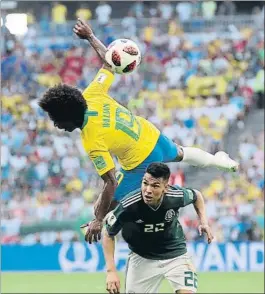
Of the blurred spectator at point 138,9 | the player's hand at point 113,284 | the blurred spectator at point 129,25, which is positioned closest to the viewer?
the player's hand at point 113,284

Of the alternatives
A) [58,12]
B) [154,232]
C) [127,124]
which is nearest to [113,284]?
[154,232]

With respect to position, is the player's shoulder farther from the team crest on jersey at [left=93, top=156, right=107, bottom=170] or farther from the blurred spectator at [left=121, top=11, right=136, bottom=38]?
the blurred spectator at [left=121, top=11, right=136, bottom=38]

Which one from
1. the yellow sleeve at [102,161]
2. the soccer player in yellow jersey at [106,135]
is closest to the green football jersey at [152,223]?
the soccer player in yellow jersey at [106,135]

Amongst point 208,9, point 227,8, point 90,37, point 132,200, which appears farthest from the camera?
point 227,8

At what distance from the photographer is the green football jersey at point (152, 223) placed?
734cm

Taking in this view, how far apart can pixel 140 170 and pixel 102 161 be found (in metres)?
0.50

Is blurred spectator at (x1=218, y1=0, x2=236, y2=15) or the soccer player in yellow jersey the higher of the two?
blurred spectator at (x1=218, y1=0, x2=236, y2=15)

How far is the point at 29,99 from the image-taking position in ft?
64.4

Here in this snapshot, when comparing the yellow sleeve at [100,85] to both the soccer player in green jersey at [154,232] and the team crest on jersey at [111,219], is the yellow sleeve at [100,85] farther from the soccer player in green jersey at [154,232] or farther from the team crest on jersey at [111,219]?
the team crest on jersey at [111,219]

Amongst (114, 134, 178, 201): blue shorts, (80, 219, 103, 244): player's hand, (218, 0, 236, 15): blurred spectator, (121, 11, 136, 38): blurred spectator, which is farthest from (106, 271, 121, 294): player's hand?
(218, 0, 236, 15): blurred spectator

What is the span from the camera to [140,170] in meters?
7.71

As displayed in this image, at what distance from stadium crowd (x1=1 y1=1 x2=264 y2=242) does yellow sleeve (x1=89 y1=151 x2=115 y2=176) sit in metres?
9.13

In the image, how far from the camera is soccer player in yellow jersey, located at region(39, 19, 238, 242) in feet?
23.9

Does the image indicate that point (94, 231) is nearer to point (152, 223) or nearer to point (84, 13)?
point (152, 223)
